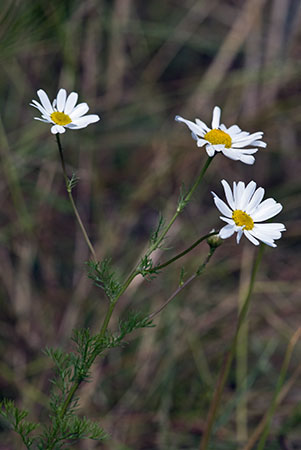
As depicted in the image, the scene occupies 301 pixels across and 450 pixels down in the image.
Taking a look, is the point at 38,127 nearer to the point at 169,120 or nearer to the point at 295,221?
the point at 169,120

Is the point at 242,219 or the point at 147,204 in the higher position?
the point at 147,204

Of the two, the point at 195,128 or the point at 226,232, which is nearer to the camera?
the point at 226,232

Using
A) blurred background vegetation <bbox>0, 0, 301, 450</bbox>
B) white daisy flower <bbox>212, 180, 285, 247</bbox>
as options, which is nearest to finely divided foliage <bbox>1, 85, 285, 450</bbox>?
white daisy flower <bbox>212, 180, 285, 247</bbox>

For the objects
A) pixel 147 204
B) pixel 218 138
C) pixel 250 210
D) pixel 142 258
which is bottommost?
pixel 142 258

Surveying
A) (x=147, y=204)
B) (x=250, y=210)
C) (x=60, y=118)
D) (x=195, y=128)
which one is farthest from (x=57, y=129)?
(x=147, y=204)

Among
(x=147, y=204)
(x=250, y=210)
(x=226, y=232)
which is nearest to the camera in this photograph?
(x=226, y=232)

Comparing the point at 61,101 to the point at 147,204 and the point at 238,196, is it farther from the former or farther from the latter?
the point at 147,204

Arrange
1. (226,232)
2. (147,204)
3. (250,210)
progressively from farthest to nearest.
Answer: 1. (147,204)
2. (250,210)
3. (226,232)
